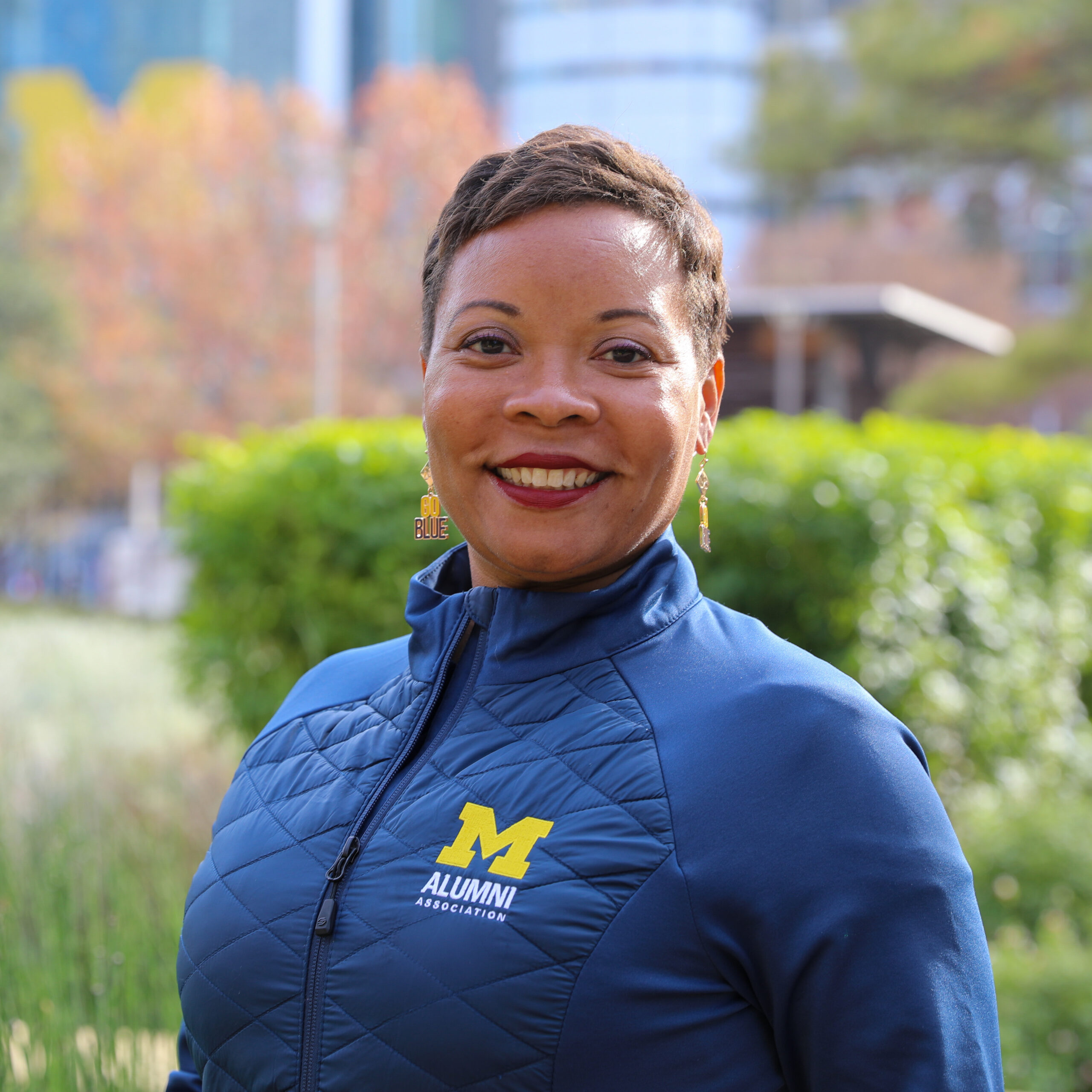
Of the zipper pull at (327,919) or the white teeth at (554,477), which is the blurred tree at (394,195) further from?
the zipper pull at (327,919)

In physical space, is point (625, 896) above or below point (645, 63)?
below

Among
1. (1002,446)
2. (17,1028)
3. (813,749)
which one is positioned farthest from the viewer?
(1002,446)

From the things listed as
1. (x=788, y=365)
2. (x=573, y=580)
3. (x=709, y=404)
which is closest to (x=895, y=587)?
(x=709, y=404)

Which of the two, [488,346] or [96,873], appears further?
[96,873]

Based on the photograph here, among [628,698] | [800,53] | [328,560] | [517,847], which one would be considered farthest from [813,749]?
[800,53]

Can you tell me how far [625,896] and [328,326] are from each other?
87.5ft

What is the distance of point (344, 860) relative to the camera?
149 cm

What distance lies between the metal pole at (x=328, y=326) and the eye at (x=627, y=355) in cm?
2447

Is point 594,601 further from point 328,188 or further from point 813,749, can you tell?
point 328,188

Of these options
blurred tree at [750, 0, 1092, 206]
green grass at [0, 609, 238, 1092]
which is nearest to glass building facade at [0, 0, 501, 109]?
blurred tree at [750, 0, 1092, 206]

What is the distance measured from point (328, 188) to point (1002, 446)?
77.0 ft

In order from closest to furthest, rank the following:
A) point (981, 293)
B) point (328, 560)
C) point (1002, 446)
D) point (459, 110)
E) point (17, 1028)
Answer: point (17, 1028), point (328, 560), point (1002, 446), point (459, 110), point (981, 293)

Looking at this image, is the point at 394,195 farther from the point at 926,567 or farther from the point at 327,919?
the point at 327,919

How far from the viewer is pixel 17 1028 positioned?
9.97 ft
